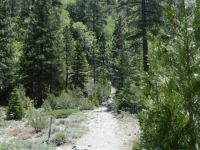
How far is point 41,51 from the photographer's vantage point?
23.0m

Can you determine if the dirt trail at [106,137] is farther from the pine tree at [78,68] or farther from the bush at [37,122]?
the pine tree at [78,68]

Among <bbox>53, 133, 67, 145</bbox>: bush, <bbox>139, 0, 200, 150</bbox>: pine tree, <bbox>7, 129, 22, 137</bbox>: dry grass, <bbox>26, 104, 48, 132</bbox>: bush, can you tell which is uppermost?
<bbox>139, 0, 200, 150</bbox>: pine tree

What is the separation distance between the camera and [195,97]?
9.22 feet

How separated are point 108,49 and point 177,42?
4600 centimetres

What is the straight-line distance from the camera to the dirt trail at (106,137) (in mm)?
8938

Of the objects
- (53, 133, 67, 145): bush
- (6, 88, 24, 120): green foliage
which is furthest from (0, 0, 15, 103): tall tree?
(53, 133, 67, 145): bush

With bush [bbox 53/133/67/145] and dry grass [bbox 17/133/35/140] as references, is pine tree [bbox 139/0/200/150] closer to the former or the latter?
bush [bbox 53/133/67/145]

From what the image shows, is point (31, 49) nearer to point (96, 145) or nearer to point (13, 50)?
point (13, 50)

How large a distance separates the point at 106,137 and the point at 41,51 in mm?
14985

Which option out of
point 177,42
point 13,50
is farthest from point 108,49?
point 177,42

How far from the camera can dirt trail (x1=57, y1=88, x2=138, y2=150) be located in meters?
8.94

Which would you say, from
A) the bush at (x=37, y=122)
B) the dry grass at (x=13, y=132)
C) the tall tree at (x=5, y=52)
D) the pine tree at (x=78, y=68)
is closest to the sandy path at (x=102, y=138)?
the bush at (x=37, y=122)

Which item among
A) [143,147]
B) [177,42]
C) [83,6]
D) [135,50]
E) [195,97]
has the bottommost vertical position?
[143,147]

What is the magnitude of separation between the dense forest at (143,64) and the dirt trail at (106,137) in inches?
97.1
